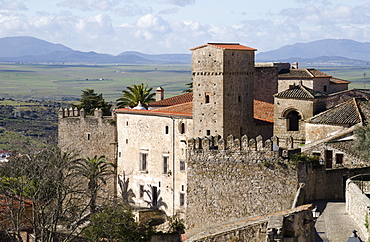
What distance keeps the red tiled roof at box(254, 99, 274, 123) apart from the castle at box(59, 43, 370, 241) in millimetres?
62

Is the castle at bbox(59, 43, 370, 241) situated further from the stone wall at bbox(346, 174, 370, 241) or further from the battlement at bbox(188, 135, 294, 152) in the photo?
the stone wall at bbox(346, 174, 370, 241)

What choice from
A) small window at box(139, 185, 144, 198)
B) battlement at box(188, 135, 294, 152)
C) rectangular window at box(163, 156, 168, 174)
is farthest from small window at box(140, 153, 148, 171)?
battlement at box(188, 135, 294, 152)

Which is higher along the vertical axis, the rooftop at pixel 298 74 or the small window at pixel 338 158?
the rooftop at pixel 298 74

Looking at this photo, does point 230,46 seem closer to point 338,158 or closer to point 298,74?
point 338,158

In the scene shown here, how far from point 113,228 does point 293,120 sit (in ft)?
36.5

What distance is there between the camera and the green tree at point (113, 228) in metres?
26.5

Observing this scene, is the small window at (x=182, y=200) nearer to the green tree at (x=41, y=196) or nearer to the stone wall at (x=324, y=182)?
the green tree at (x=41, y=196)

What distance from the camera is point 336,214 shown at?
18.0 metres

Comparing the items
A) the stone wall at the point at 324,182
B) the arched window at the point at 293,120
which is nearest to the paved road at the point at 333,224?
the stone wall at the point at 324,182

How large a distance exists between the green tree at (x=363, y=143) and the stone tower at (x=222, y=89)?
8032 millimetres

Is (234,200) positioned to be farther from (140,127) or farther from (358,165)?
(140,127)


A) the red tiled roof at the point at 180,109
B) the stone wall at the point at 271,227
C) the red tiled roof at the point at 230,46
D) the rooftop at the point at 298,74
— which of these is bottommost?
the stone wall at the point at 271,227

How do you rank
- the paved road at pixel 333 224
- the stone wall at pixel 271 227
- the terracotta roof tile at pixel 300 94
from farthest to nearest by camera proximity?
the terracotta roof tile at pixel 300 94 < the paved road at pixel 333 224 < the stone wall at pixel 271 227

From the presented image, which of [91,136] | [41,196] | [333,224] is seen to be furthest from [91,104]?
[333,224]
